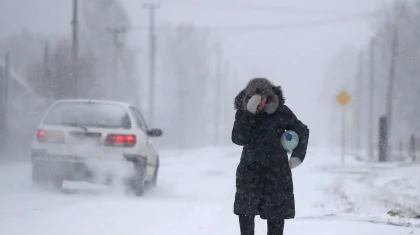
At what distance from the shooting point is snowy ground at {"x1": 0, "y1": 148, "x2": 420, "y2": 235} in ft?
26.9

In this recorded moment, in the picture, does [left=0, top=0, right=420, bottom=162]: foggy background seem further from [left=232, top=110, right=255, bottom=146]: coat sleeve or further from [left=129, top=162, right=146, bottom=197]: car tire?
[left=232, top=110, right=255, bottom=146]: coat sleeve

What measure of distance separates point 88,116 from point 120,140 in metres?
0.77

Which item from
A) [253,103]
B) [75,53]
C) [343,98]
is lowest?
[343,98]

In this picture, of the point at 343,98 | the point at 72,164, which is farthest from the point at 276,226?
the point at 343,98

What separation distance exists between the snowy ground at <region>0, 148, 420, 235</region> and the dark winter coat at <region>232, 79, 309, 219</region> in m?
2.22

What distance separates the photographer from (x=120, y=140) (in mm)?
12211

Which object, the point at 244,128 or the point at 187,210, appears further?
the point at 187,210

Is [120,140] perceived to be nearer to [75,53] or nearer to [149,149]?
[149,149]

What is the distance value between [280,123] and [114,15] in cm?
5140

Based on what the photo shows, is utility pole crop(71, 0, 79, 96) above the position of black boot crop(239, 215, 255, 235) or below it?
above

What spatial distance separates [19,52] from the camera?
237ft

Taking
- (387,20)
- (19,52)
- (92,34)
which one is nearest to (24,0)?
(92,34)

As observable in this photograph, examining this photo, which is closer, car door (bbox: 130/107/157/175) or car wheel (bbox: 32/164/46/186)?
car wheel (bbox: 32/164/46/186)

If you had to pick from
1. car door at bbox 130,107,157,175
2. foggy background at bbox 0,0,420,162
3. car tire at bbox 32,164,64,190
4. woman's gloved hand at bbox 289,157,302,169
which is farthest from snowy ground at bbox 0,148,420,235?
foggy background at bbox 0,0,420,162
